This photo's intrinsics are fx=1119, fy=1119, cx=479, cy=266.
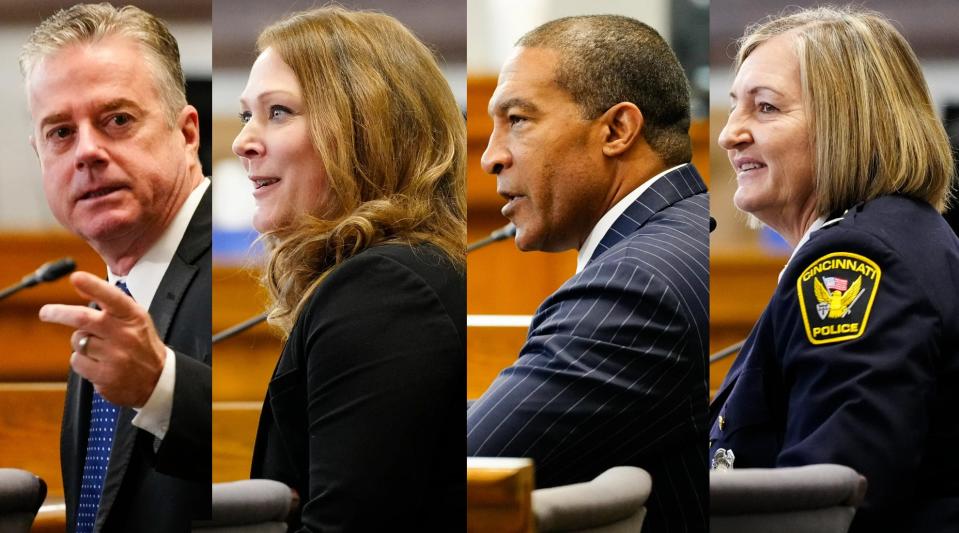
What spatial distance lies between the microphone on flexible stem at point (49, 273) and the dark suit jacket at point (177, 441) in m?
0.23

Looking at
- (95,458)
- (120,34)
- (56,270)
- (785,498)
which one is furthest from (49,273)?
(785,498)

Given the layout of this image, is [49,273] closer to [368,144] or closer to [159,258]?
[159,258]

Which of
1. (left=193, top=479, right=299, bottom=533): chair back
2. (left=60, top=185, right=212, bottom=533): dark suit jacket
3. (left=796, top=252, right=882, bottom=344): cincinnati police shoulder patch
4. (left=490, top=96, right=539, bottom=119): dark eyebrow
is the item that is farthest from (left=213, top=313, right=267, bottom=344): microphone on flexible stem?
(left=796, top=252, right=882, bottom=344): cincinnati police shoulder patch

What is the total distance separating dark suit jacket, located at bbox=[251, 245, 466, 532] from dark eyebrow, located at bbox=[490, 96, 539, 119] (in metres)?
0.31

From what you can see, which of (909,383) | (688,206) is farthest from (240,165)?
(909,383)

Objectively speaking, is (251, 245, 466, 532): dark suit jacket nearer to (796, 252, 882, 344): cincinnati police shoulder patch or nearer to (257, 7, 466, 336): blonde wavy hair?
(257, 7, 466, 336): blonde wavy hair

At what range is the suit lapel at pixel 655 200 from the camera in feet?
6.86

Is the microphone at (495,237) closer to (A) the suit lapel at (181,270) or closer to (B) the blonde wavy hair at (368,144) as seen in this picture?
(B) the blonde wavy hair at (368,144)

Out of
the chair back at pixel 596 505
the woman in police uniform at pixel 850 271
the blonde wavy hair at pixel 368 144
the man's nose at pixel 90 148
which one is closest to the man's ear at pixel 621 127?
the blonde wavy hair at pixel 368 144

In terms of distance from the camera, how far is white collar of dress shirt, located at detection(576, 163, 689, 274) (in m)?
2.11

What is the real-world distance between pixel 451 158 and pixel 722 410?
2.50 ft

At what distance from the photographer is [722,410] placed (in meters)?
2.30

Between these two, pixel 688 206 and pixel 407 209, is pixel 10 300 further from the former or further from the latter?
pixel 688 206

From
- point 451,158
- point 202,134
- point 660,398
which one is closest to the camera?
point 660,398
